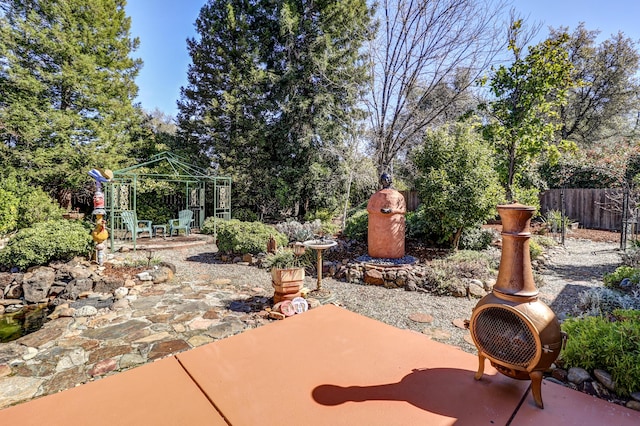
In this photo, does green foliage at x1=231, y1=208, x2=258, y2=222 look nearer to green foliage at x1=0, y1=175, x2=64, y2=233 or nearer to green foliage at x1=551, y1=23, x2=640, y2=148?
green foliage at x1=0, y1=175, x2=64, y2=233

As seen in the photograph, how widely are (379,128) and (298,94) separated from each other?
5.30 meters

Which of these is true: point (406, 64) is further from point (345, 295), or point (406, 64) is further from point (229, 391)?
point (229, 391)

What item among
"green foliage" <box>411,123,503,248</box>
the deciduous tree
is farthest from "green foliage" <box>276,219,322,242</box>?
"green foliage" <box>411,123,503,248</box>

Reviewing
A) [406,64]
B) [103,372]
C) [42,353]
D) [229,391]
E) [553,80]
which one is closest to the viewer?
[229,391]

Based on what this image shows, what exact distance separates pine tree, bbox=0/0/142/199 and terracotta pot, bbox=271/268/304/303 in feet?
32.6

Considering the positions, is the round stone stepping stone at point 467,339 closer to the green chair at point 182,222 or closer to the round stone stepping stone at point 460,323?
the round stone stepping stone at point 460,323

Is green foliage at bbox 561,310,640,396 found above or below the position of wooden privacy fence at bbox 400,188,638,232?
below

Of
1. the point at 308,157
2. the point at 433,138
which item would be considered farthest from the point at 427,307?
the point at 308,157

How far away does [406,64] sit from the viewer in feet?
24.6

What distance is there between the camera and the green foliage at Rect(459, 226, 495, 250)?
6.62 metres

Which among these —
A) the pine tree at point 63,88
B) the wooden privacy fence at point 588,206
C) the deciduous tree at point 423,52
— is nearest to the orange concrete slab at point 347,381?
the deciduous tree at point 423,52

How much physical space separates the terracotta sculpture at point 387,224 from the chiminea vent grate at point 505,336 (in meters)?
4.14

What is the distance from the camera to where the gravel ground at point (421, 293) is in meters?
3.53

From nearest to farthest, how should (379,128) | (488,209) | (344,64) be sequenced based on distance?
1. (488,209)
2. (379,128)
3. (344,64)
